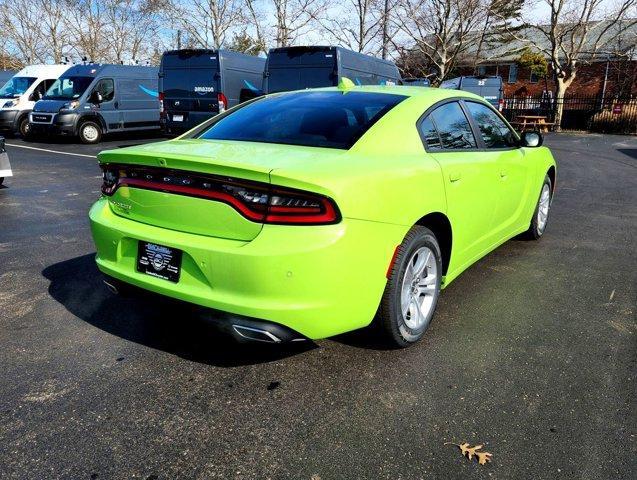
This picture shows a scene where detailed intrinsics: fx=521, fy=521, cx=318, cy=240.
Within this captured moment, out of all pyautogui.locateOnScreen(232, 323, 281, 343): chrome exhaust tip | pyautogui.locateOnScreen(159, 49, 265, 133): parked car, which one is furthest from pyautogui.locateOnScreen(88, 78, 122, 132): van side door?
pyautogui.locateOnScreen(232, 323, 281, 343): chrome exhaust tip

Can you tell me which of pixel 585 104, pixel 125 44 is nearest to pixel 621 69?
pixel 585 104

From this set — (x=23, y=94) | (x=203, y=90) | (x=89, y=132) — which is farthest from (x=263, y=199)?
(x=23, y=94)

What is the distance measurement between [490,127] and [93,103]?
1438 centimetres

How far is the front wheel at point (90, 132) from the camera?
15516 millimetres

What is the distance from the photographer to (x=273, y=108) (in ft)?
11.8

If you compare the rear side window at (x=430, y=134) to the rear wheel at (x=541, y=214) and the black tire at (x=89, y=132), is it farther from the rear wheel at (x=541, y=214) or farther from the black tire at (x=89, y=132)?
the black tire at (x=89, y=132)

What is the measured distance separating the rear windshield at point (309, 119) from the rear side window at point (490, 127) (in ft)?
3.14

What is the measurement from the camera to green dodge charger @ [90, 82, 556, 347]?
2.39m

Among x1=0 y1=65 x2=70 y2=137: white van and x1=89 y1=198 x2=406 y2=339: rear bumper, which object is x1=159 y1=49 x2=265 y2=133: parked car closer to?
x1=0 y1=65 x2=70 y2=137: white van

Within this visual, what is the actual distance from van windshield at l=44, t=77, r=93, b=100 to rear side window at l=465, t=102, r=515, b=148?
47.2 ft

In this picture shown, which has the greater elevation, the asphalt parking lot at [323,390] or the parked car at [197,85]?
the parked car at [197,85]

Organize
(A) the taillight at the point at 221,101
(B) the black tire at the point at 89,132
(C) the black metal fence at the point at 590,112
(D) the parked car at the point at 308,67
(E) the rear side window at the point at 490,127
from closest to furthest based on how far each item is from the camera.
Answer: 1. (E) the rear side window at the point at 490,127
2. (D) the parked car at the point at 308,67
3. (A) the taillight at the point at 221,101
4. (B) the black tire at the point at 89,132
5. (C) the black metal fence at the point at 590,112

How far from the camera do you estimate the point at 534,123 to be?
79.5ft

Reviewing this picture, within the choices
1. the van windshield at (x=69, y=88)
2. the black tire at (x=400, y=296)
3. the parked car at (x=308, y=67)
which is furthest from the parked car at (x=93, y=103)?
the black tire at (x=400, y=296)
